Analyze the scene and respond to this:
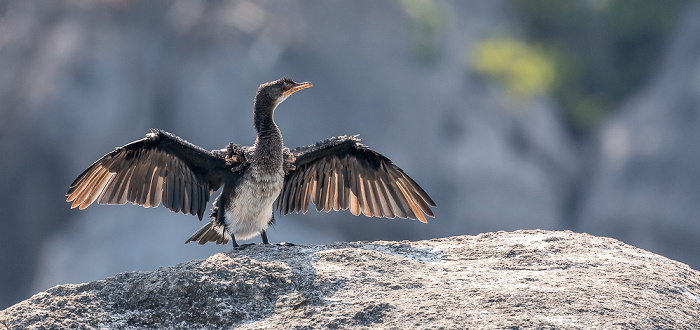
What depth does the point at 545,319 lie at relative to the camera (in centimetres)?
557

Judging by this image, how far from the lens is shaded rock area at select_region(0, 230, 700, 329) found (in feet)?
18.6

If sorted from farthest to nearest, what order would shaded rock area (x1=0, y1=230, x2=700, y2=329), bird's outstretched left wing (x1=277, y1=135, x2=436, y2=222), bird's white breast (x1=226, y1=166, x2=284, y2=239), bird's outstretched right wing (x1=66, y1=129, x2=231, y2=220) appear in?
bird's outstretched left wing (x1=277, y1=135, x2=436, y2=222) → bird's outstretched right wing (x1=66, y1=129, x2=231, y2=220) → bird's white breast (x1=226, y1=166, x2=284, y2=239) → shaded rock area (x1=0, y1=230, x2=700, y2=329)

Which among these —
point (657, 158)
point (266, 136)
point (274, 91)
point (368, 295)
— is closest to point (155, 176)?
point (266, 136)

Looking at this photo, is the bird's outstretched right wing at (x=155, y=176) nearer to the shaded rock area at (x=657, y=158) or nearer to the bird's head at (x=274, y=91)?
the bird's head at (x=274, y=91)

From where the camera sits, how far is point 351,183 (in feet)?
30.4

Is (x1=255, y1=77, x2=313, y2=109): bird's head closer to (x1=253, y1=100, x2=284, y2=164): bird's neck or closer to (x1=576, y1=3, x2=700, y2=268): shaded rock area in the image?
(x1=253, y1=100, x2=284, y2=164): bird's neck

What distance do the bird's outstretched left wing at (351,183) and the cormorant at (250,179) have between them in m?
0.01

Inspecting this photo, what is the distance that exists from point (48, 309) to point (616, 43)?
3457 cm

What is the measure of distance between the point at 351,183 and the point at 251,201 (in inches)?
51.9

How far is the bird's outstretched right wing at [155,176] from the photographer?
8.46 m

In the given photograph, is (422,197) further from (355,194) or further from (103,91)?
(103,91)

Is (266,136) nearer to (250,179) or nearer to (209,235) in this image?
(250,179)

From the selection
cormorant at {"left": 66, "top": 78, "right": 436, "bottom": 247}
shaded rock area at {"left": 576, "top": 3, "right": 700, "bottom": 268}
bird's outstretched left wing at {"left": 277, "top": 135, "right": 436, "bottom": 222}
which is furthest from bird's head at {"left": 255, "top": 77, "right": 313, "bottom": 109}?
shaded rock area at {"left": 576, "top": 3, "right": 700, "bottom": 268}

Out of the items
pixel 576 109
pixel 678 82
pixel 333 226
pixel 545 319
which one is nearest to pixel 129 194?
pixel 545 319
